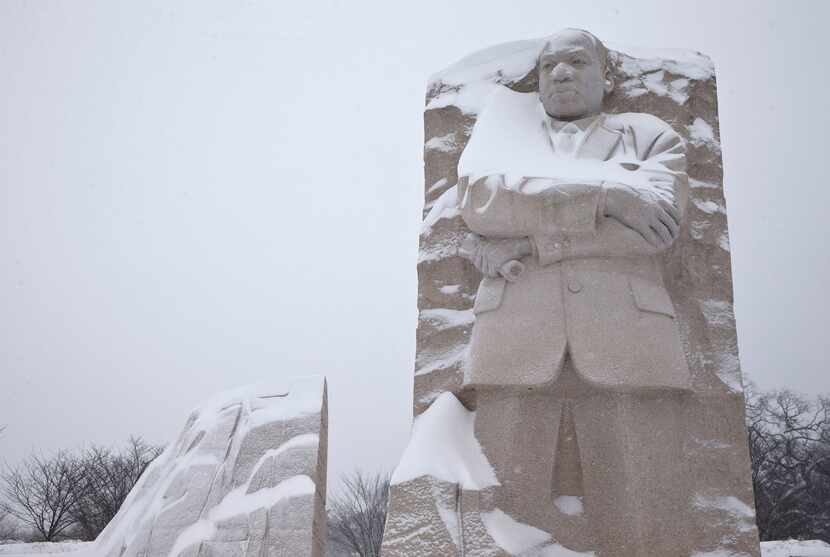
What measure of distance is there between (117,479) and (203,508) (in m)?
14.4

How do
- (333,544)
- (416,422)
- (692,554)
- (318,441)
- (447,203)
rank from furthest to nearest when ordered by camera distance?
(333,544) → (318,441) → (447,203) → (416,422) → (692,554)

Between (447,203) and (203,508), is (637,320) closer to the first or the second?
(447,203)

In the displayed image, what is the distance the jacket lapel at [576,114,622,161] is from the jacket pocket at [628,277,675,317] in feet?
2.32

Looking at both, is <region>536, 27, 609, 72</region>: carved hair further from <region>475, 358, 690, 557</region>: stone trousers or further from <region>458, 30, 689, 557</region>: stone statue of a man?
<region>475, 358, 690, 557</region>: stone trousers

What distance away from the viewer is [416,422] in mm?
3691

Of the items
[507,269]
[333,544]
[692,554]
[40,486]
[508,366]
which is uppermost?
[507,269]

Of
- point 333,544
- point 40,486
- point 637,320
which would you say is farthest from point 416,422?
point 40,486

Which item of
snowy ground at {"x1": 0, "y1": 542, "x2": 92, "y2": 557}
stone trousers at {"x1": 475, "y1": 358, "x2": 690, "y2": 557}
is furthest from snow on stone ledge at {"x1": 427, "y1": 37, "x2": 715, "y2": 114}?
snowy ground at {"x1": 0, "y1": 542, "x2": 92, "y2": 557}

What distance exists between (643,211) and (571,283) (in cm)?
44

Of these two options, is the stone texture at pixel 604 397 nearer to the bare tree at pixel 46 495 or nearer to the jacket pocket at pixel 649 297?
the jacket pocket at pixel 649 297

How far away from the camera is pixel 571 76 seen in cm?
394

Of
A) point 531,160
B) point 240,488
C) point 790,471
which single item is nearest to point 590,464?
point 531,160

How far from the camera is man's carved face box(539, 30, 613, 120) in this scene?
3957mm

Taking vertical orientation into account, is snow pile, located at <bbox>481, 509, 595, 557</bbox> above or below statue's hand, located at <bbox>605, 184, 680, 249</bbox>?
below
